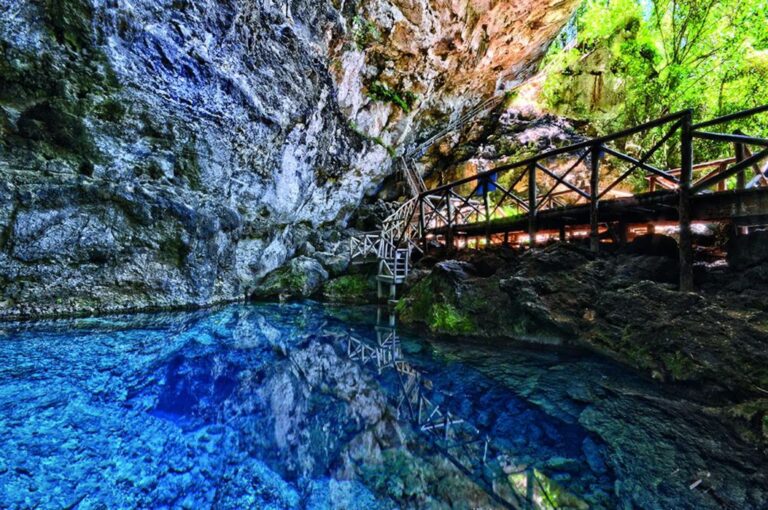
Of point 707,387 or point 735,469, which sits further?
point 707,387

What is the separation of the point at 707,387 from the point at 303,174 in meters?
12.1

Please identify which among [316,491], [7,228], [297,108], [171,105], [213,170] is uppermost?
[297,108]

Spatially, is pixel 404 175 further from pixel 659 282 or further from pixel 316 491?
pixel 316 491

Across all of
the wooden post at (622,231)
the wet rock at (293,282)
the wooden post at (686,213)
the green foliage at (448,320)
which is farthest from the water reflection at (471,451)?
the wet rock at (293,282)

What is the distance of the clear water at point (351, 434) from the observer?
7.61 ft

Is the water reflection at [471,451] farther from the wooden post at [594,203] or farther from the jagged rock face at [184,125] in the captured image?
the jagged rock face at [184,125]

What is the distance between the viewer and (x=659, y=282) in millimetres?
4785

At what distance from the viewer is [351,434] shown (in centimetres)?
325

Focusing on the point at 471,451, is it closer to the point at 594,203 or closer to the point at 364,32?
the point at 594,203

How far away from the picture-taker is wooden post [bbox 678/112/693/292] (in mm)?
4426

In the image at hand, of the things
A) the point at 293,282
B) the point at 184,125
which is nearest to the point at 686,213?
the point at 184,125

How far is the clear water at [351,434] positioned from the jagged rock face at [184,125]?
11.1 ft

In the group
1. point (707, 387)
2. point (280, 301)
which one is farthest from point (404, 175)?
point (707, 387)

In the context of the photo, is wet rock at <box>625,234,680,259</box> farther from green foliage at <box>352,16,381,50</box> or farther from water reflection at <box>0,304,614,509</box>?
green foliage at <box>352,16,381,50</box>
